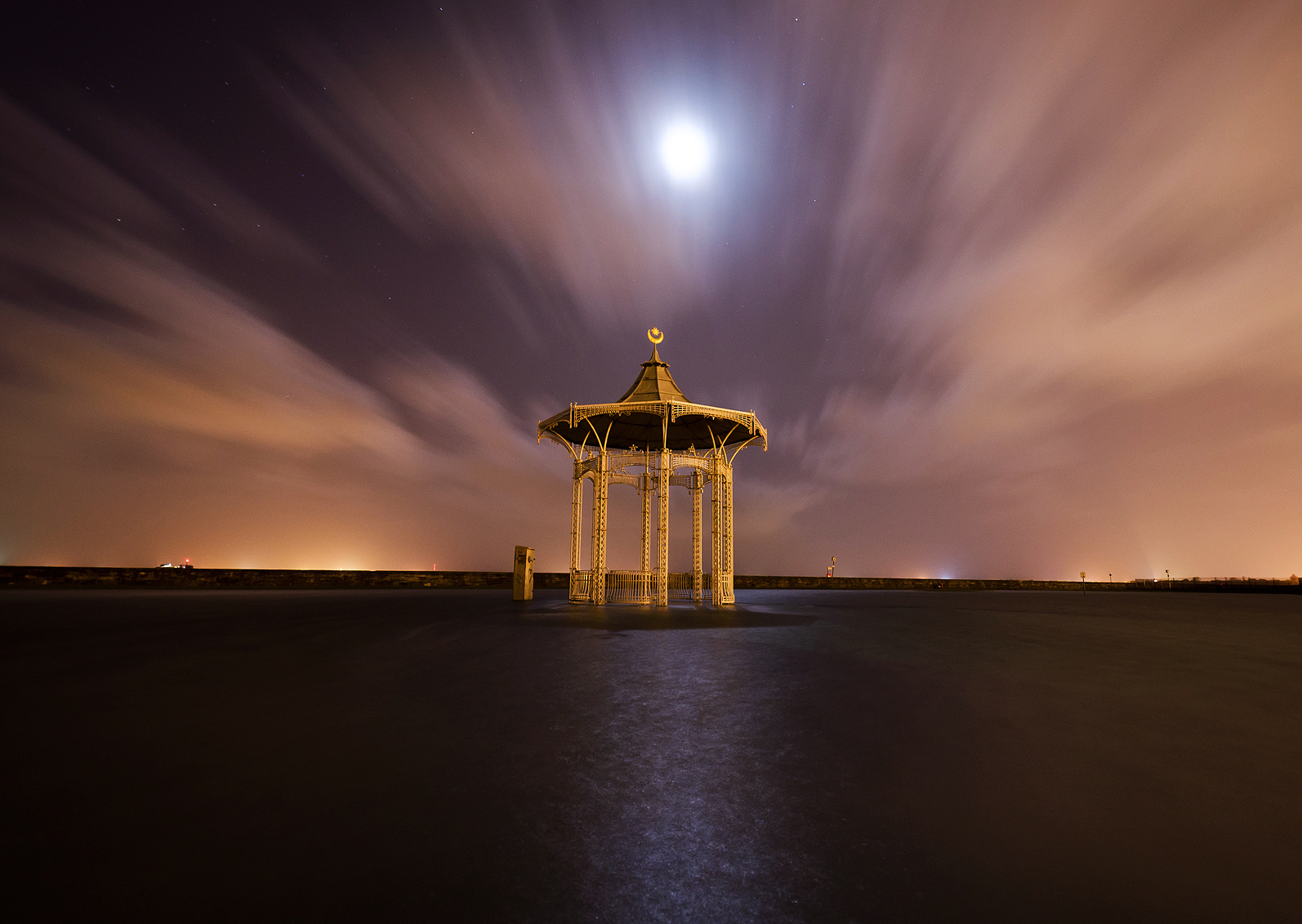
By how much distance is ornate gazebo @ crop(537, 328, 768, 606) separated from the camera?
68.7 ft

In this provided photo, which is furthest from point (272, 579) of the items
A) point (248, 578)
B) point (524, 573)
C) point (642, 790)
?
point (642, 790)

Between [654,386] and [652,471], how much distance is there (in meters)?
3.47

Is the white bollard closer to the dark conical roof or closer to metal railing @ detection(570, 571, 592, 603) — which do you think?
metal railing @ detection(570, 571, 592, 603)

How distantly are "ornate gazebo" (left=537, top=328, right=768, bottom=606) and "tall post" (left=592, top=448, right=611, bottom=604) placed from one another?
3 centimetres

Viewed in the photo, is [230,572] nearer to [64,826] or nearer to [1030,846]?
[64,826]

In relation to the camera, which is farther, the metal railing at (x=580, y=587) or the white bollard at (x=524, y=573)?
the white bollard at (x=524, y=573)

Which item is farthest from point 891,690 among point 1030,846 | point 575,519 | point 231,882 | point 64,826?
point 575,519

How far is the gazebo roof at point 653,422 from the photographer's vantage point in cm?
2095

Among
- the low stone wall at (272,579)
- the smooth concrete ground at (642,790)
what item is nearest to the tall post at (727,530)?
the smooth concrete ground at (642,790)

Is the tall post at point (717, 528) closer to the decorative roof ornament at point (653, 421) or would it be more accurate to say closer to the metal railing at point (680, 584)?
the decorative roof ornament at point (653, 421)

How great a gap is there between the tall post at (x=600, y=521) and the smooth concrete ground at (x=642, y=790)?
535 inches

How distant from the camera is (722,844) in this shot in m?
2.98

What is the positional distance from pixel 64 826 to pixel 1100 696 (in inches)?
345

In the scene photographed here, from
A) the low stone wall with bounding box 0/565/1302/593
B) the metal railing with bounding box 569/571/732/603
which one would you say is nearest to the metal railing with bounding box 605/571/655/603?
the metal railing with bounding box 569/571/732/603
